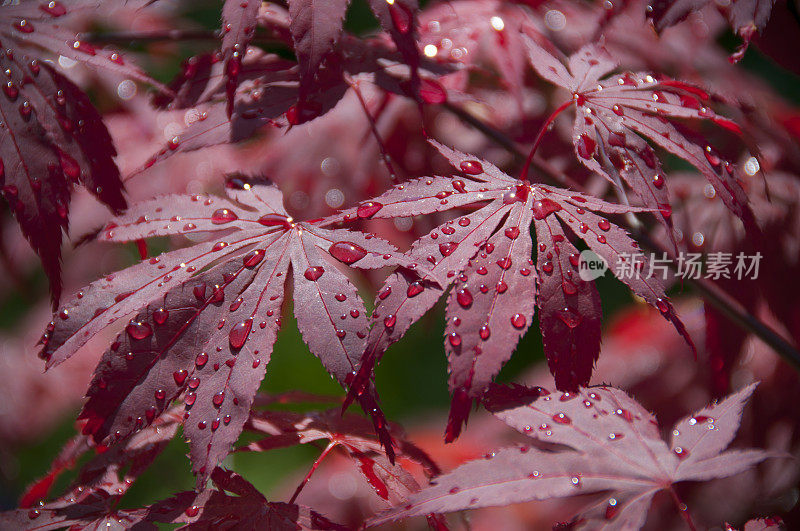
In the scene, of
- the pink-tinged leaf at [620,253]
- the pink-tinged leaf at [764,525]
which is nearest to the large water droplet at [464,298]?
the pink-tinged leaf at [620,253]

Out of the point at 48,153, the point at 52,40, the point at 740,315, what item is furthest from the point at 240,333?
the point at 740,315

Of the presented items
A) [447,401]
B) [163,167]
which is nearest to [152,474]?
[447,401]

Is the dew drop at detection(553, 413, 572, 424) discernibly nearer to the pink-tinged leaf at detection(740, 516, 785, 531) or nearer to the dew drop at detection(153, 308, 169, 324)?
the pink-tinged leaf at detection(740, 516, 785, 531)

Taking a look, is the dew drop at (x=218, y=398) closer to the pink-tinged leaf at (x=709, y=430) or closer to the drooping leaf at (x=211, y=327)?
the drooping leaf at (x=211, y=327)

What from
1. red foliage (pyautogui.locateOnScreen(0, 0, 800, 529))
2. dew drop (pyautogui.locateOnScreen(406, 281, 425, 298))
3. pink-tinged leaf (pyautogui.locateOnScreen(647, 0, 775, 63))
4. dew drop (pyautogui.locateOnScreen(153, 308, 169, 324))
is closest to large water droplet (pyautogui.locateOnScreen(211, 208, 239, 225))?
red foliage (pyautogui.locateOnScreen(0, 0, 800, 529))

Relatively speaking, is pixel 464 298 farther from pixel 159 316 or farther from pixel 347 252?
pixel 159 316
